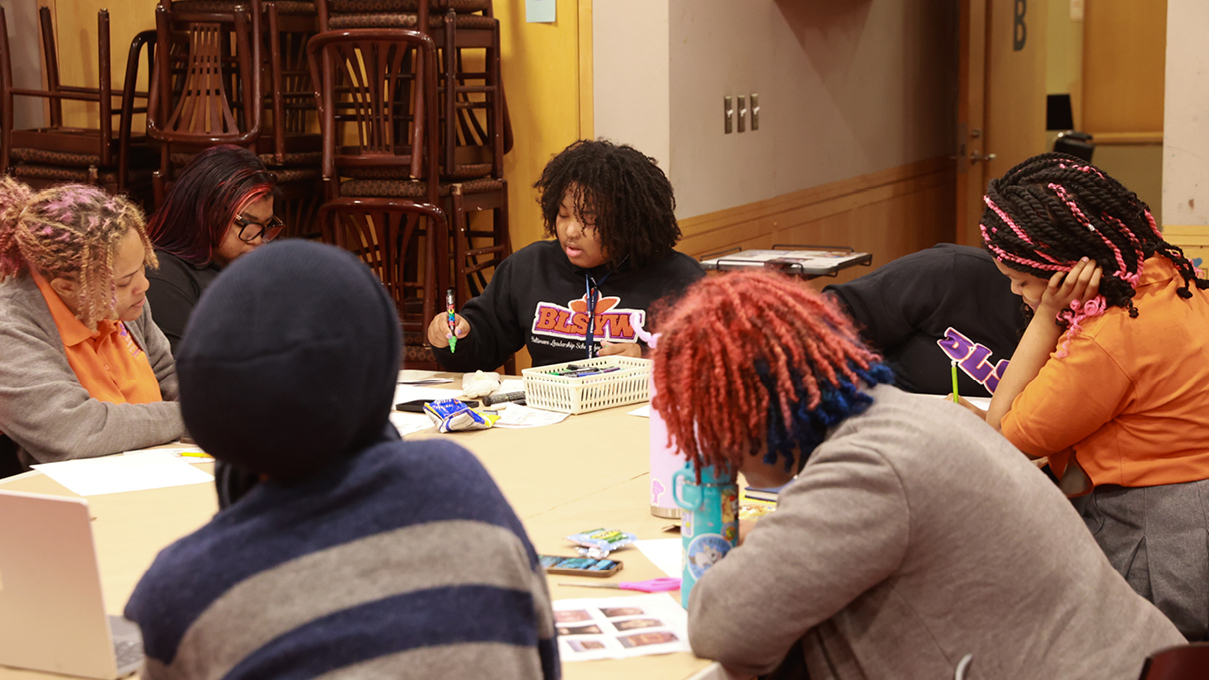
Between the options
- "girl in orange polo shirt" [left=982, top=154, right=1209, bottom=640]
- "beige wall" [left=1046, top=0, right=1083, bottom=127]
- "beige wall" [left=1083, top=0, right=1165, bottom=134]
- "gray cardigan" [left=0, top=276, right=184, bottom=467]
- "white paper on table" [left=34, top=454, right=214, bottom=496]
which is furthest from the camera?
"beige wall" [left=1046, top=0, right=1083, bottom=127]

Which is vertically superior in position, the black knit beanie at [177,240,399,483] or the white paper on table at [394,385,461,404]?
the black knit beanie at [177,240,399,483]

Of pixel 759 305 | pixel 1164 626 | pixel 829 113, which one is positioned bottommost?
pixel 1164 626

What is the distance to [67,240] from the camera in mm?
2238

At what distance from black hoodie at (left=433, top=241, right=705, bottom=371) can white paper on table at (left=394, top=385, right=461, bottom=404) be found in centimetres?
→ 34

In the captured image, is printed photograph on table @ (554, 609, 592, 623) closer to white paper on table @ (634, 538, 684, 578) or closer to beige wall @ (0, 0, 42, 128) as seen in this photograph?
white paper on table @ (634, 538, 684, 578)

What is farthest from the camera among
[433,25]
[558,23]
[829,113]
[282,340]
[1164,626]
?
[829,113]

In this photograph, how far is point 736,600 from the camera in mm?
1264

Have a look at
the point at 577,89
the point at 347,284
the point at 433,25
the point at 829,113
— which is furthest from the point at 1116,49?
the point at 347,284

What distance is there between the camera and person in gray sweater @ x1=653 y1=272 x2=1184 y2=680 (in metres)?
1.22

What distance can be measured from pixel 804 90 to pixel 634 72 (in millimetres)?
1442

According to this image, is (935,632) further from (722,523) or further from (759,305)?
(759,305)

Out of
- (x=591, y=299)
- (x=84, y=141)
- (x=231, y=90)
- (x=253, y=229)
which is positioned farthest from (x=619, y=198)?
(x=84, y=141)

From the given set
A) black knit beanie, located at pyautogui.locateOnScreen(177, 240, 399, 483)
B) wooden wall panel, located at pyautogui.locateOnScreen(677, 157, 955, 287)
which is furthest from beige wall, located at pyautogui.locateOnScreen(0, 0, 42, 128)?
black knit beanie, located at pyautogui.locateOnScreen(177, 240, 399, 483)

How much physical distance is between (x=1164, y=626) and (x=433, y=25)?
3320 mm
